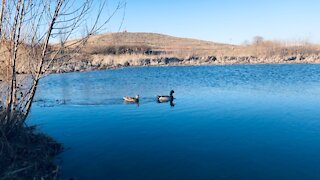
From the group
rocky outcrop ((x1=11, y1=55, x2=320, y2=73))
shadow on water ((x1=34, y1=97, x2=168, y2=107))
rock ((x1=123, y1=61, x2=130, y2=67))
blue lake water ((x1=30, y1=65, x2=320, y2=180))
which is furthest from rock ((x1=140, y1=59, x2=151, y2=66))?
shadow on water ((x1=34, y1=97, x2=168, y2=107))

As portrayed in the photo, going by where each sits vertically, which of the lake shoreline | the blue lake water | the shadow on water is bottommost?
the blue lake water

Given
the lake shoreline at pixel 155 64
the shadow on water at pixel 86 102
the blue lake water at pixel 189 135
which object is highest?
the lake shoreline at pixel 155 64

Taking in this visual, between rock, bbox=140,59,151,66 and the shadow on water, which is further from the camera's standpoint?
rock, bbox=140,59,151,66

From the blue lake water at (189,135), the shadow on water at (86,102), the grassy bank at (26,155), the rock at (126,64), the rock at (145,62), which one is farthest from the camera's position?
the rock at (145,62)

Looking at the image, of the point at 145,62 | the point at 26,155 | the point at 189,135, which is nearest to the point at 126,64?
the point at 145,62

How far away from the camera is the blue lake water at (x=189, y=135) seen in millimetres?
7711

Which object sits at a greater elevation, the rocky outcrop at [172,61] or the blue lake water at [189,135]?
the rocky outcrop at [172,61]

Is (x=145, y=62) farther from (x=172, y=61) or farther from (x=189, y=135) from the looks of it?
(x=189, y=135)

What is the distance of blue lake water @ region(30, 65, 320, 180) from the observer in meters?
7.71

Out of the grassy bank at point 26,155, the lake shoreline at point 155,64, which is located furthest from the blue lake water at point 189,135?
the lake shoreline at point 155,64

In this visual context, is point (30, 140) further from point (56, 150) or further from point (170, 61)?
point (170, 61)

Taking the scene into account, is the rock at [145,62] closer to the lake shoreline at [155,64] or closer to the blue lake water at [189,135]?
the lake shoreline at [155,64]

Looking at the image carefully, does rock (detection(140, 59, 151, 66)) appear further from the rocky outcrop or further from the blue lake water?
the blue lake water

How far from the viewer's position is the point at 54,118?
1346cm
